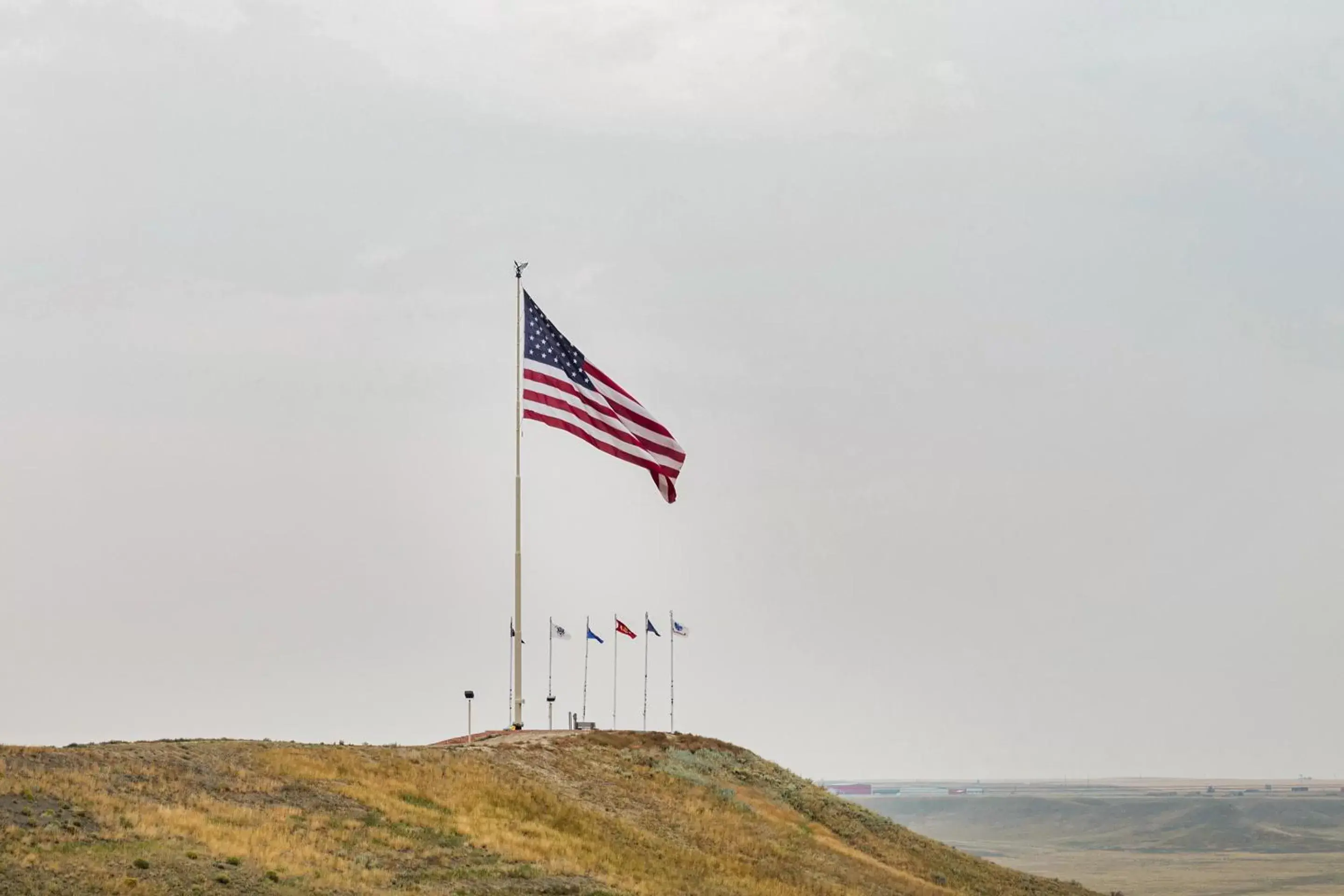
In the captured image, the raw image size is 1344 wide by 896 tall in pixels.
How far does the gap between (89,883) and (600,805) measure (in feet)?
77.9

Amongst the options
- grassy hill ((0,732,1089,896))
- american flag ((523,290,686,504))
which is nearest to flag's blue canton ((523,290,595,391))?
american flag ((523,290,686,504))

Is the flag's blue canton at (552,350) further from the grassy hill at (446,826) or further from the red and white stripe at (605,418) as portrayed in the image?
the grassy hill at (446,826)

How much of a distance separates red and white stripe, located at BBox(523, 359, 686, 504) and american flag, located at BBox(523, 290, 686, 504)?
0.02 m

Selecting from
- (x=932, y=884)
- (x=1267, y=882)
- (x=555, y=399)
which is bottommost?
(x=1267, y=882)

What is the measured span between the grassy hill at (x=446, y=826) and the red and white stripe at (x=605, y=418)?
40.5 feet

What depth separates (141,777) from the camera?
4259cm

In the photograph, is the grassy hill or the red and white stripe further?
the red and white stripe

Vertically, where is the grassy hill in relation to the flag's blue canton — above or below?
below

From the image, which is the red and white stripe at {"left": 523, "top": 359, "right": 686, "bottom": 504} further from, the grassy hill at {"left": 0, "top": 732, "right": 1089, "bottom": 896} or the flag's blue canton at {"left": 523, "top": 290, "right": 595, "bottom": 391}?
the grassy hill at {"left": 0, "top": 732, "right": 1089, "bottom": 896}

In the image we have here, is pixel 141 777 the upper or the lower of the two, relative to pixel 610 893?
upper

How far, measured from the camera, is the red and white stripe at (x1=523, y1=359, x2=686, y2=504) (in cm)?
5641

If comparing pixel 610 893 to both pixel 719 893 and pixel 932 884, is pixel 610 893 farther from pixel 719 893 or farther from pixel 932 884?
pixel 932 884

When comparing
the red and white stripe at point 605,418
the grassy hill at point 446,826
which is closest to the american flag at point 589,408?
the red and white stripe at point 605,418

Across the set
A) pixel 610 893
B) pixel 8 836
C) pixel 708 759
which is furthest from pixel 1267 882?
pixel 8 836
